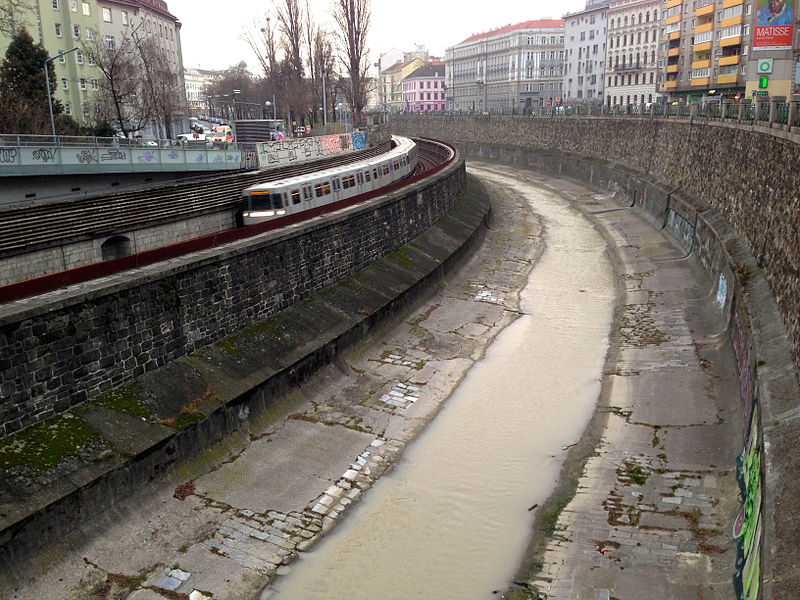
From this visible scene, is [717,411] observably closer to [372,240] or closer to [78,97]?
[372,240]

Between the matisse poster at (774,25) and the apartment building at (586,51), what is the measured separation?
7980 centimetres

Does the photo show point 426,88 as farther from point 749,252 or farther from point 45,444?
point 45,444

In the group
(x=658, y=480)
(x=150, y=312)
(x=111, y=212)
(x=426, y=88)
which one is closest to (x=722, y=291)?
(x=658, y=480)

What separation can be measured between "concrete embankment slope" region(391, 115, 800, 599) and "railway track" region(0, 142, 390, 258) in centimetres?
1973

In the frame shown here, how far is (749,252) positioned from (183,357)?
60.6ft

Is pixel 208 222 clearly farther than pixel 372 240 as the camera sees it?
Yes

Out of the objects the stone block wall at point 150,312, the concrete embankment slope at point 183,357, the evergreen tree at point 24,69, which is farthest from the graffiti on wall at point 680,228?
the evergreen tree at point 24,69

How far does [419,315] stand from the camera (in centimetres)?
2619

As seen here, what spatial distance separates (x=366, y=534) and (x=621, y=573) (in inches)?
187

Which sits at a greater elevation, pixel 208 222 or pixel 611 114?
pixel 611 114

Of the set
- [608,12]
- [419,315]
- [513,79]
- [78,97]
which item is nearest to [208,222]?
[419,315]

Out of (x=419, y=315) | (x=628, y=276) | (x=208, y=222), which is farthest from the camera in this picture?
(x=628, y=276)

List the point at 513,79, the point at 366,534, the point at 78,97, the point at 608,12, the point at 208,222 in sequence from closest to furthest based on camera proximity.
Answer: the point at 366,534 → the point at 208,222 → the point at 78,97 → the point at 608,12 → the point at 513,79

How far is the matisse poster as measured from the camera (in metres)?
30.1
